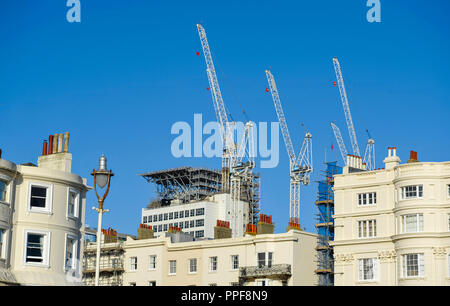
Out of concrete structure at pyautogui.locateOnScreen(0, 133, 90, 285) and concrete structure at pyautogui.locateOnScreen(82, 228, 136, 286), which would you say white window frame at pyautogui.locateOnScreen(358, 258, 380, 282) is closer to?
concrete structure at pyautogui.locateOnScreen(82, 228, 136, 286)

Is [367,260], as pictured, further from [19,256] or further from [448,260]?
[19,256]

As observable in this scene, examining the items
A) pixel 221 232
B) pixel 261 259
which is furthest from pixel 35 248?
pixel 221 232

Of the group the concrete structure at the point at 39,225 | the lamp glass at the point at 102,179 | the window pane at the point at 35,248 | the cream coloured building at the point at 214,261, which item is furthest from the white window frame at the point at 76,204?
the cream coloured building at the point at 214,261

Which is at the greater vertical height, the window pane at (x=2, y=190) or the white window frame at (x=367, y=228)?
the white window frame at (x=367, y=228)

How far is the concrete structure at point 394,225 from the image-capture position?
79.8 m

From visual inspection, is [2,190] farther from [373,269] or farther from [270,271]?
[373,269]

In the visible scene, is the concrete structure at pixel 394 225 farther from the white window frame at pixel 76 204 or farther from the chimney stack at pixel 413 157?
the white window frame at pixel 76 204

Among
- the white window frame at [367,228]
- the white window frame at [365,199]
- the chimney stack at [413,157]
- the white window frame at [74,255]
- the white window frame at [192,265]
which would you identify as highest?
the chimney stack at [413,157]

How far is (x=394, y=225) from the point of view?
8331 cm

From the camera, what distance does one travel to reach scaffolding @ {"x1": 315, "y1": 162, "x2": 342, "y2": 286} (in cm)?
9519

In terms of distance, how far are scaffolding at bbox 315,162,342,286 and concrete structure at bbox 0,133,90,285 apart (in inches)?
1632

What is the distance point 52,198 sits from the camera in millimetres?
57406
